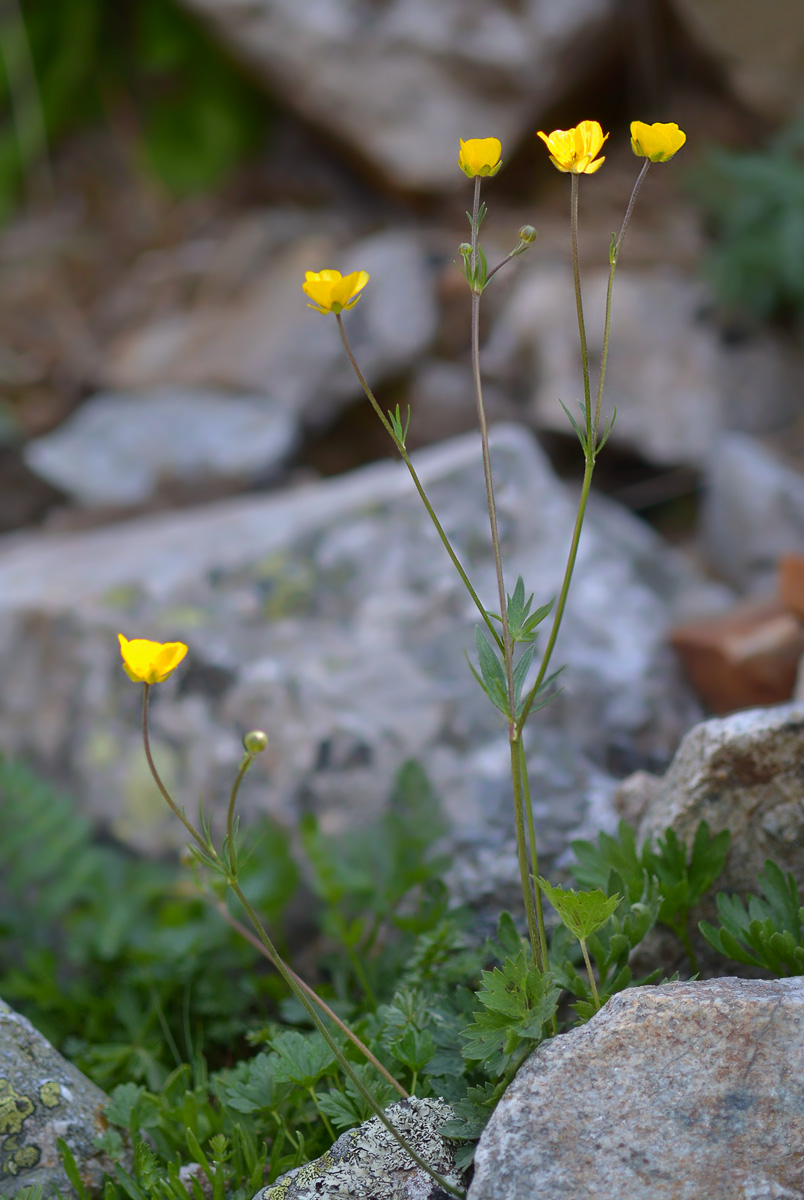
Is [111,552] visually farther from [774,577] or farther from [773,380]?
[773,380]

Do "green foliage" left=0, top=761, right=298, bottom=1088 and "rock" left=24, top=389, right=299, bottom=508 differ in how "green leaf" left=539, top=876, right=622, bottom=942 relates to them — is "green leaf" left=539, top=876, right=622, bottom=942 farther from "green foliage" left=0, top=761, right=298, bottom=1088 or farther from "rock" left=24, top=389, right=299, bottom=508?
"rock" left=24, top=389, right=299, bottom=508

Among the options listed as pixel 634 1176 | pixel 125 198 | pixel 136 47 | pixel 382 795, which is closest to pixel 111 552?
pixel 382 795

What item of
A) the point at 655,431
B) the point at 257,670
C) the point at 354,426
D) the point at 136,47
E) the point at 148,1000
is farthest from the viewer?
the point at 136,47

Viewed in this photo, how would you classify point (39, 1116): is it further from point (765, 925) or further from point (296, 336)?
point (296, 336)

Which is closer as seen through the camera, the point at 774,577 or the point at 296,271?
the point at 774,577

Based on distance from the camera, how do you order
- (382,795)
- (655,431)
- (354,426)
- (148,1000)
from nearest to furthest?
(148,1000) < (382,795) < (655,431) < (354,426)

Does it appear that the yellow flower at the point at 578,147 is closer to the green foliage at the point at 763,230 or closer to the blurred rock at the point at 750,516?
the blurred rock at the point at 750,516

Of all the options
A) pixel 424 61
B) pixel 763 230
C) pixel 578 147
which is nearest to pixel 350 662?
pixel 578 147

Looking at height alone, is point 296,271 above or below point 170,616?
above

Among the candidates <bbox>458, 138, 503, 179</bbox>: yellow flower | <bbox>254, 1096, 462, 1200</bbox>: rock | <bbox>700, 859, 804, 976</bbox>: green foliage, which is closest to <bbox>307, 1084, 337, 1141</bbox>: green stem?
<bbox>254, 1096, 462, 1200</bbox>: rock
